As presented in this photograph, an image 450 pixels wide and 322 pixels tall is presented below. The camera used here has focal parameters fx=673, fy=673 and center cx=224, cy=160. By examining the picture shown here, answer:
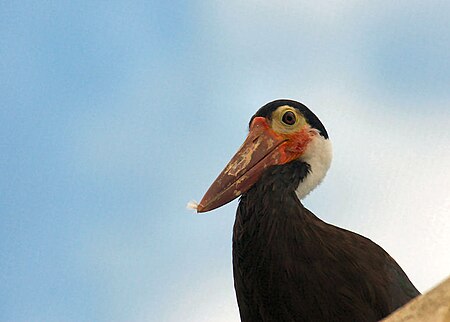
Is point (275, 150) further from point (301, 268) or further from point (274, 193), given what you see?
point (301, 268)

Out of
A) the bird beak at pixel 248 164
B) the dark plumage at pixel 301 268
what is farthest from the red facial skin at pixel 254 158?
the dark plumage at pixel 301 268

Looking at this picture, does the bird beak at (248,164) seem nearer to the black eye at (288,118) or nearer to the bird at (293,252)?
the bird at (293,252)

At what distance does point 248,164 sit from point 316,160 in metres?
0.56

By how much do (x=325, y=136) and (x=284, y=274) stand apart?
54.4 inches

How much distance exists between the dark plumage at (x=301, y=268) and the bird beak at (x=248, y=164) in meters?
0.11

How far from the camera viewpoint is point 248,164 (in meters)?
5.11

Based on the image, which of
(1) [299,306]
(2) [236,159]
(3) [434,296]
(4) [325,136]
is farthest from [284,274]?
(3) [434,296]

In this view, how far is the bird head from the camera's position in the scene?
4949mm

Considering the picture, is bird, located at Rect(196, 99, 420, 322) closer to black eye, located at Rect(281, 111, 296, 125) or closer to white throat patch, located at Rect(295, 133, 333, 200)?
white throat patch, located at Rect(295, 133, 333, 200)

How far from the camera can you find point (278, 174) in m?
5.05

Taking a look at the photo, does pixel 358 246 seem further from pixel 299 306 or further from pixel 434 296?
pixel 434 296

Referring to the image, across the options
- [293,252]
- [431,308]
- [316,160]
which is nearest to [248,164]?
[316,160]

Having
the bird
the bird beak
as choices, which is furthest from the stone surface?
the bird beak

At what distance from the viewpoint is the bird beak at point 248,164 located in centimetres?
491
